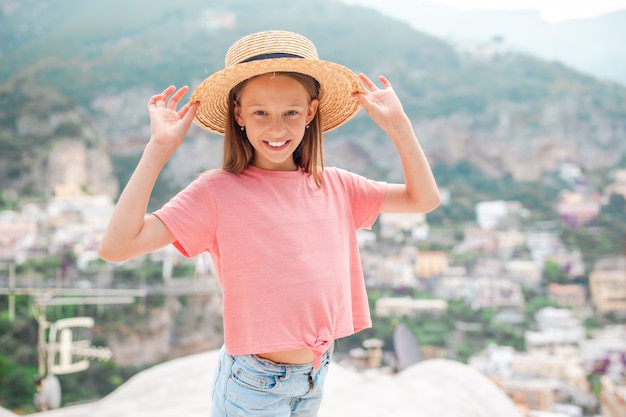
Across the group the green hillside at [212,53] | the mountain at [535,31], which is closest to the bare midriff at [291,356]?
the mountain at [535,31]

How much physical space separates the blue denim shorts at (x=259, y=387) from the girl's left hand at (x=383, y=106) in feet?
1.31

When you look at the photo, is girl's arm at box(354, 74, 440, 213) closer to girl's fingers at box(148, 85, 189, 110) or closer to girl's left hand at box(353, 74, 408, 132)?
girl's left hand at box(353, 74, 408, 132)

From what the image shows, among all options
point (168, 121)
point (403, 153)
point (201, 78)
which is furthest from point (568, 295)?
point (168, 121)

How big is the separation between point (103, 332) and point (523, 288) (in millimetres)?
13273

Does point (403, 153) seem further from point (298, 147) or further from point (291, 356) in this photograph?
point (291, 356)

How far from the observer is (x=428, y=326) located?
17.6 m

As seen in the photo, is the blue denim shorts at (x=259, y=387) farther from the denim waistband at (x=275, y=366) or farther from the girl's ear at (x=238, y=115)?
the girl's ear at (x=238, y=115)

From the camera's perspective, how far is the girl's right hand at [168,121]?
80 cm

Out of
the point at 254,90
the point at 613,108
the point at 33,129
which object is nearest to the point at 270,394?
the point at 254,90

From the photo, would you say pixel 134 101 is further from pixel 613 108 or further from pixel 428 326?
pixel 613 108

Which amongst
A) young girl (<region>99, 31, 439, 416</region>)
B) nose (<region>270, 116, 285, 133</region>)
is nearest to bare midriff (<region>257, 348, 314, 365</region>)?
young girl (<region>99, 31, 439, 416</region>)

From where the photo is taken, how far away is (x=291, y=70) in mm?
Result: 852

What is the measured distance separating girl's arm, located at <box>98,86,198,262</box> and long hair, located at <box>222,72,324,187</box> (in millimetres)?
98

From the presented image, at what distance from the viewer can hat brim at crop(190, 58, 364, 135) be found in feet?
2.71
